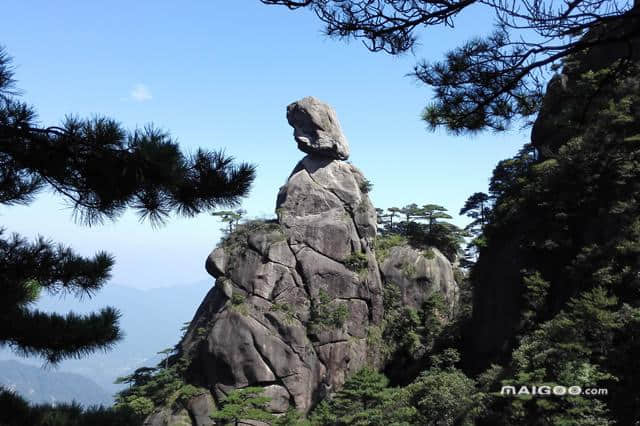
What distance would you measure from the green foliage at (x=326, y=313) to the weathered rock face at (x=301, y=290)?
5 cm

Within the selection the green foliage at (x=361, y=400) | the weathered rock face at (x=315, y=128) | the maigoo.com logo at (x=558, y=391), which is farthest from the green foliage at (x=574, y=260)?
the weathered rock face at (x=315, y=128)

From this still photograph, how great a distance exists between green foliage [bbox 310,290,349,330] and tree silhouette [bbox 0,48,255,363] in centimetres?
1820

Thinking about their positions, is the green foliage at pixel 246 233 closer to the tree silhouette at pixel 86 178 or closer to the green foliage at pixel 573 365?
the green foliage at pixel 573 365

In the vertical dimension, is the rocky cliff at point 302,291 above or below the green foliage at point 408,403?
above

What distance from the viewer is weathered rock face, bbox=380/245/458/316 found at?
25375 millimetres

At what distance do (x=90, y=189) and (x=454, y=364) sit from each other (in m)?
19.3

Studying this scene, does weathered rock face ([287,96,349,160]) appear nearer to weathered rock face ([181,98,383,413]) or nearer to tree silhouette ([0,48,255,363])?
weathered rock face ([181,98,383,413])

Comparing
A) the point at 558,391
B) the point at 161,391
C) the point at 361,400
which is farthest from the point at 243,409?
the point at 558,391

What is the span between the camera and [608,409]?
33.4 feet

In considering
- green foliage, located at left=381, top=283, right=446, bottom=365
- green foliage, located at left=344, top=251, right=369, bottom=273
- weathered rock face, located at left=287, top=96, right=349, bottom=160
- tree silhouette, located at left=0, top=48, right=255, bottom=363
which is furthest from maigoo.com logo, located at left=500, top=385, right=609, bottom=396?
weathered rock face, located at left=287, top=96, right=349, bottom=160

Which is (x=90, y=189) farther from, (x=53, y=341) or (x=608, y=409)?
(x=608, y=409)

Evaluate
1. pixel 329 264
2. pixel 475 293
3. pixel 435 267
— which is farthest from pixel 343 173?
pixel 475 293

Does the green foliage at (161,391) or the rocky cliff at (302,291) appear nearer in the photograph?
the green foliage at (161,391)

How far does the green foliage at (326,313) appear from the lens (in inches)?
899
